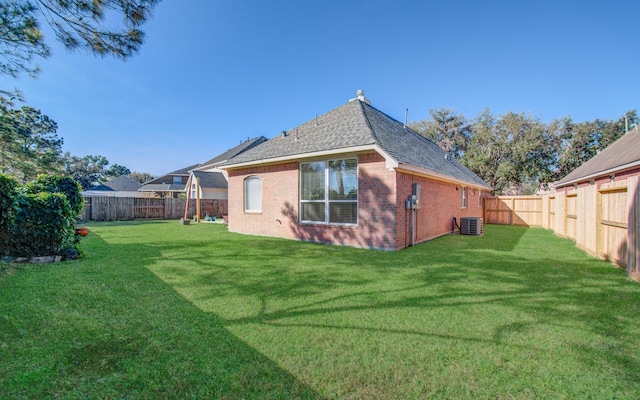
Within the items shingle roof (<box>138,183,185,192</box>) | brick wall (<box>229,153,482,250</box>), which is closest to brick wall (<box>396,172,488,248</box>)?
brick wall (<box>229,153,482,250</box>)

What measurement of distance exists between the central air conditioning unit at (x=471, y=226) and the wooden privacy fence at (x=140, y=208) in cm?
1725

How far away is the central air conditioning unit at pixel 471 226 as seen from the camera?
12.2 metres

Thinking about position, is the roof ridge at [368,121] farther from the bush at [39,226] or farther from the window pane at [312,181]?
the bush at [39,226]

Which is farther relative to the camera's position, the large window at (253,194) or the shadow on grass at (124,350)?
the large window at (253,194)

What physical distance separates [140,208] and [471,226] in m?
21.8

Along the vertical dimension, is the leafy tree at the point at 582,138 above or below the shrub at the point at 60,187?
above

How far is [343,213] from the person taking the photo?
8.93 meters

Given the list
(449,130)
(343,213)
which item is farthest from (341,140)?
(449,130)

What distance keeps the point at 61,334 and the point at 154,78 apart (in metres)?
12.0

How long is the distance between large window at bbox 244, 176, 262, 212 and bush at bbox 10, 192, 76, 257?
18.9 ft

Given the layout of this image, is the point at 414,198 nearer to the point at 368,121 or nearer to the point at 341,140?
the point at 341,140

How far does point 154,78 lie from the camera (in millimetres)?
12008

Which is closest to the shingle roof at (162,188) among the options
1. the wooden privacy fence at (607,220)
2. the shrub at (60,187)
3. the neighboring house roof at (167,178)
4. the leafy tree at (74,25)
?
the neighboring house roof at (167,178)

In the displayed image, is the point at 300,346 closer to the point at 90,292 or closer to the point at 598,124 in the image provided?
the point at 90,292
